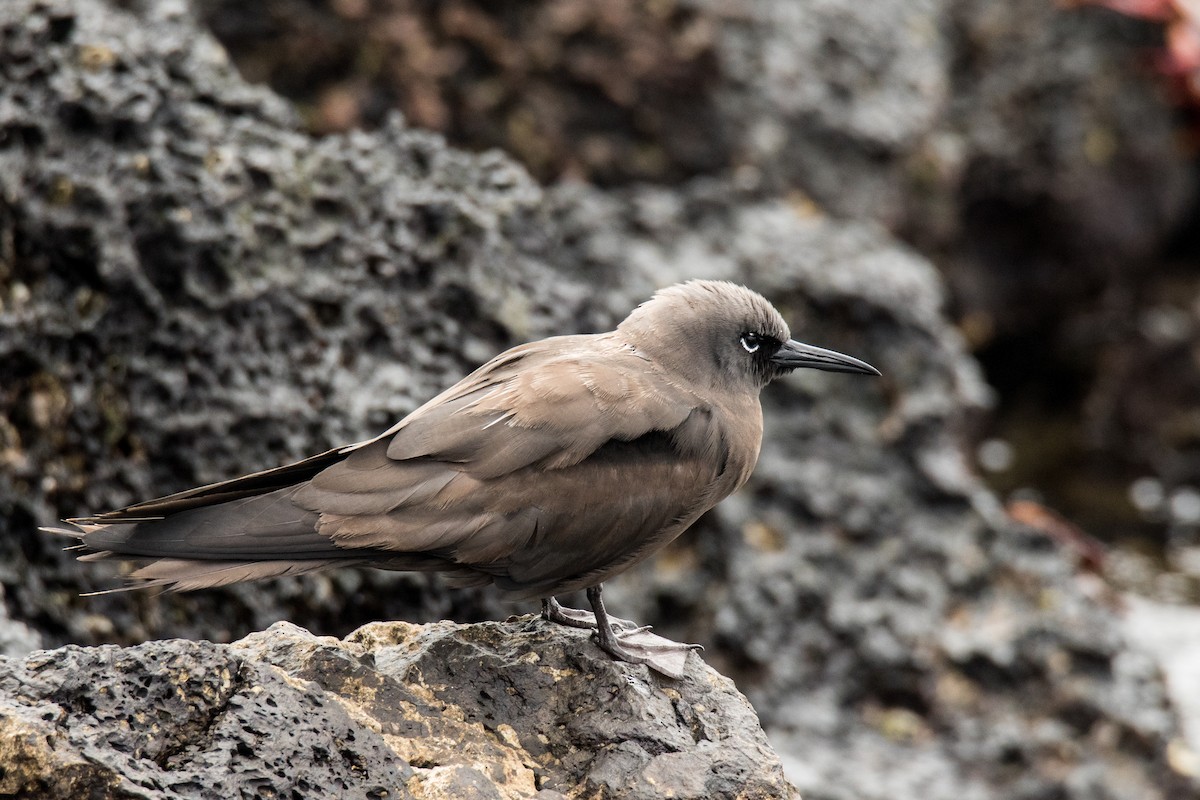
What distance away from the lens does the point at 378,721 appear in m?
3.64

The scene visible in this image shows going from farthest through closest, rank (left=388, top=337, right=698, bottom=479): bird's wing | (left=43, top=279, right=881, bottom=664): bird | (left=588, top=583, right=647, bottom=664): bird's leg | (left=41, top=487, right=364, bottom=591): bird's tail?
(left=388, top=337, right=698, bottom=479): bird's wing → (left=588, top=583, right=647, bottom=664): bird's leg → (left=43, top=279, right=881, bottom=664): bird → (left=41, top=487, right=364, bottom=591): bird's tail

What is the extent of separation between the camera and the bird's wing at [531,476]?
4.30m

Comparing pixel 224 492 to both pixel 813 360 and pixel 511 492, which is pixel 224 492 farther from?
pixel 813 360

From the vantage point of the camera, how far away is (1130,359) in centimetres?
1121

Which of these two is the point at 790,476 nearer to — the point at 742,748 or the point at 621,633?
the point at 621,633

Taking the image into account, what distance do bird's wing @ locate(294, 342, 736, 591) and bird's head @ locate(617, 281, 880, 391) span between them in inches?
12.1

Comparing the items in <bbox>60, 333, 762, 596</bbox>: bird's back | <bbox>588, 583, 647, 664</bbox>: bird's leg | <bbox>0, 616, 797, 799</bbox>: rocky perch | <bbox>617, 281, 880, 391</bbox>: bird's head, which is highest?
<bbox>617, 281, 880, 391</bbox>: bird's head

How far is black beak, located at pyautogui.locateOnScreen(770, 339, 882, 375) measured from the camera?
5.29m

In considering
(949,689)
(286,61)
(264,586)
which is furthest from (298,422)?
(286,61)

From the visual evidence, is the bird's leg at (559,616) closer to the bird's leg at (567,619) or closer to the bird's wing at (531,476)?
the bird's leg at (567,619)

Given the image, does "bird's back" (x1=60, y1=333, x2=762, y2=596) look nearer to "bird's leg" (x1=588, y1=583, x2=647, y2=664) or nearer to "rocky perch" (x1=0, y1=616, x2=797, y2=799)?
"bird's leg" (x1=588, y1=583, x2=647, y2=664)

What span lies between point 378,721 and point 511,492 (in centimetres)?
101

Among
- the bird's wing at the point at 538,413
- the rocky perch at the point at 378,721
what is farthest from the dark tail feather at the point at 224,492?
the rocky perch at the point at 378,721

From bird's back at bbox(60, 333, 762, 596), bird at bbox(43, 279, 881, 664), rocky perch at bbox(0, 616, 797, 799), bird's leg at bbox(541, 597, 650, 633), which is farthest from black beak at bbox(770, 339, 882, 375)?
rocky perch at bbox(0, 616, 797, 799)
